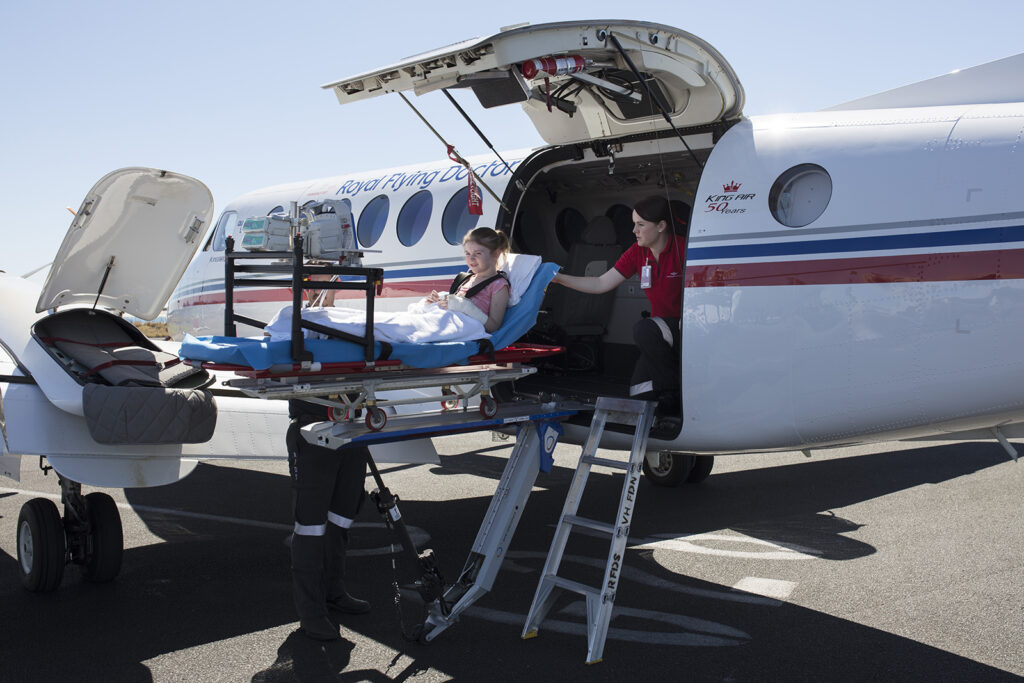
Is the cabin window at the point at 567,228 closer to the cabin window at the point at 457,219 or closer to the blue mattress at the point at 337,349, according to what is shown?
the cabin window at the point at 457,219

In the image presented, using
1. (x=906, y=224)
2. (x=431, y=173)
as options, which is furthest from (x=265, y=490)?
(x=906, y=224)

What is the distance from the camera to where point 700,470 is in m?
9.05

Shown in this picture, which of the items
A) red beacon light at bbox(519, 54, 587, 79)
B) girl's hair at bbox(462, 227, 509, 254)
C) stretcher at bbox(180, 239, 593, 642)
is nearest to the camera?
stretcher at bbox(180, 239, 593, 642)

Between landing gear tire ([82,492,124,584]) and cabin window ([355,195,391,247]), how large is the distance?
372 cm

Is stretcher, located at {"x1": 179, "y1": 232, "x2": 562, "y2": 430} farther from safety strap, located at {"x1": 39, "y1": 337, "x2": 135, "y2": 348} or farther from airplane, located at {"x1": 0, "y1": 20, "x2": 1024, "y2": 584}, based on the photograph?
safety strap, located at {"x1": 39, "y1": 337, "x2": 135, "y2": 348}

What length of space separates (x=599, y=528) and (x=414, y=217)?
4.39 m

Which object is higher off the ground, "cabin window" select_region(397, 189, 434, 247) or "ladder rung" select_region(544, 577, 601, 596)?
"cabin window" select_region(397, 189, 434, 247)

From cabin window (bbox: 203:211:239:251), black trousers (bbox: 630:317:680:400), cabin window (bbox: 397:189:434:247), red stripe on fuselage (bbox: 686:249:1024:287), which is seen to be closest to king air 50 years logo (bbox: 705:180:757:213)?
red stripe on fuselage (bbox: 686:249:1024:287)

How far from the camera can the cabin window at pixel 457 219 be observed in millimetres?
7805

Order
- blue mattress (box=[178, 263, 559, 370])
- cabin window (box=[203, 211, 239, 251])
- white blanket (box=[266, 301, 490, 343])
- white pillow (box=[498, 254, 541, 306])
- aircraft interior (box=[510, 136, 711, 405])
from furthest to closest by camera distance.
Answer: cabin window (box=[203, 211, 239, 251]) → aircraft interior (box=[510, 136, 711, 405]) → white pillow (box=[498, 254, 541, 306]) → white blanket (box=[266, 301, 490, 343]) → blue mattress (box=[178, 263, 559, 370])

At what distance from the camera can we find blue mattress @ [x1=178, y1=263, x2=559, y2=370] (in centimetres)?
397

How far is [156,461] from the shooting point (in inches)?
239

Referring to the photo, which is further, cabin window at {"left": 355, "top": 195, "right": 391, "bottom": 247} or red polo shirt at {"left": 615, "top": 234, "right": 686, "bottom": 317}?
cabin window at {"left": 355, "top": 195, "right": 391, "bottom": 247}

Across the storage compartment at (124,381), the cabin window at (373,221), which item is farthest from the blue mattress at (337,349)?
the cabin window at (373,221)
